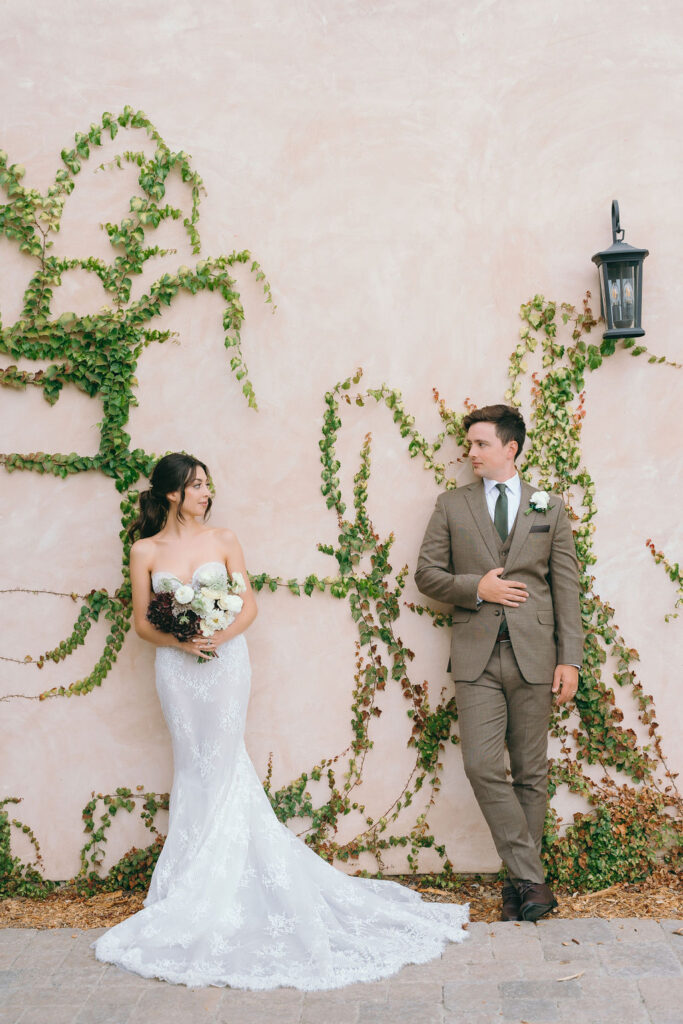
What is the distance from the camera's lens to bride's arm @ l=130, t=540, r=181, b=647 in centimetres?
418

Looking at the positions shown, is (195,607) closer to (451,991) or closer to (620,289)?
(451,991)

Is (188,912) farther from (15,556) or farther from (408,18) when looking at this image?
(408,18)

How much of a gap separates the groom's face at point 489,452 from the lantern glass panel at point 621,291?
2.56 feet

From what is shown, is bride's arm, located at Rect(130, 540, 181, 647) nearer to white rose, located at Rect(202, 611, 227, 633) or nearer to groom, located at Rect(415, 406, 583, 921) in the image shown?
white rose, located at Rect(202, 611, 227, 633)

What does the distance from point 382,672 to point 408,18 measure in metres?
3.24

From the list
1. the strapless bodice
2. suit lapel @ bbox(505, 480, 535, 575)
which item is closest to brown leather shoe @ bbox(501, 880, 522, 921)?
suit lapel @ bbox(505, 480, 535, 575)

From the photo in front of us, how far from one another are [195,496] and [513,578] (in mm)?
1518

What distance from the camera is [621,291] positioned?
172 inches

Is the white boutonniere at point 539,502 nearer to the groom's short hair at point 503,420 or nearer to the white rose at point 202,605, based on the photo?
the groom's short hair at point 503,420

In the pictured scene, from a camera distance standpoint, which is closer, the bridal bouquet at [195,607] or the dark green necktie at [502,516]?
the bridal bouquet at [195,607]

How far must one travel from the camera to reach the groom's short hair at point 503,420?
4.29 m

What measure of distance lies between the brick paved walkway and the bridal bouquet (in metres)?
1.42

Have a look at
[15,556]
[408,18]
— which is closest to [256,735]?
[15,556]

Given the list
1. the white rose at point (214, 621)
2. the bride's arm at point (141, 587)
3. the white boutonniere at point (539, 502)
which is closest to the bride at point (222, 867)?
the bride's arm at point (141, 587)
